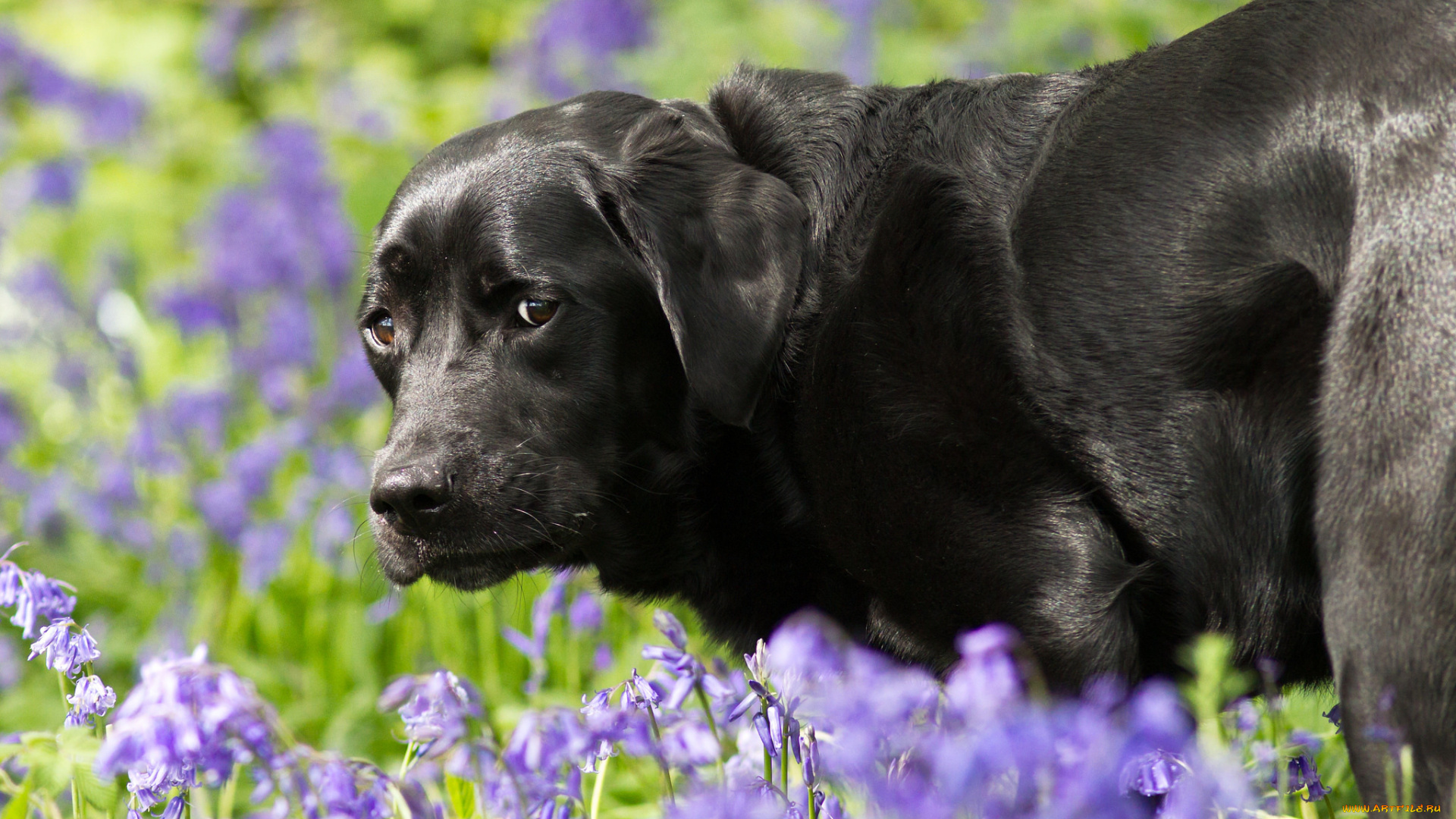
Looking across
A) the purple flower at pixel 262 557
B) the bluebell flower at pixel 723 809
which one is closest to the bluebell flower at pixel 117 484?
the purple flower at pixel 262 557

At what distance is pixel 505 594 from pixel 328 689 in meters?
0.62

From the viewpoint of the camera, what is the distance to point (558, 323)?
2484 millimetres

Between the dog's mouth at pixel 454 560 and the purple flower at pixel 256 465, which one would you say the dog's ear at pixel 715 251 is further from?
the purple flower at pixel 256 465

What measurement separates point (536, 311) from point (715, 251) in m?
0.36

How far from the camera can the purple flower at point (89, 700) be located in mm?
1841

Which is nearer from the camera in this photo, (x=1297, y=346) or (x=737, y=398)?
(x=1297, y=346)

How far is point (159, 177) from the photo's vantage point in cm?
736

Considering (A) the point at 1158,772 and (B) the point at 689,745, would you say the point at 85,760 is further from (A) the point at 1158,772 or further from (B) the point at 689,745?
(A) the point at 1158,772

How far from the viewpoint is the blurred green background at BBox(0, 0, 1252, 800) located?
4227mm

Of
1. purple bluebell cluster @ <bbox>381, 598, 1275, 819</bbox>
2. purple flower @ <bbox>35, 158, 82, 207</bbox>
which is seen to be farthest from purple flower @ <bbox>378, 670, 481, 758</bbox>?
purple flower @ <bbox>35, 158, 82, 207</bbox>

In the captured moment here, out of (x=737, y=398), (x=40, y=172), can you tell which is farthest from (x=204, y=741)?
(x=40, y=172)

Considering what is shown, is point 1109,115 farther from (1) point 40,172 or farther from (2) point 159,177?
(2) point 159,177

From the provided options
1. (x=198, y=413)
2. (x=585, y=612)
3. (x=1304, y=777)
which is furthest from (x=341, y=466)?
(x=1304, y=777)

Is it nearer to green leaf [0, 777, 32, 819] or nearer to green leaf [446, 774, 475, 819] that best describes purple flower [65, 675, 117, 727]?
green leaf [0, 777, 32, 819]
